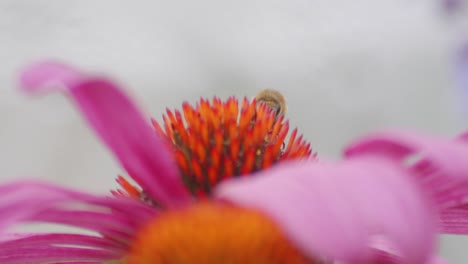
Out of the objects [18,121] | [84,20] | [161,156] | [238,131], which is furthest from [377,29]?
[161,156]

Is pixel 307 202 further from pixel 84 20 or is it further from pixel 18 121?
pixel 18 121

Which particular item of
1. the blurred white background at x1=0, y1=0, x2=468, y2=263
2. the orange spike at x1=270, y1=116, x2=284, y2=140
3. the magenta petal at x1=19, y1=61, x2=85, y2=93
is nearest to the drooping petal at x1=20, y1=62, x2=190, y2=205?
the magenta petal at x1=19, y1=61, x2=85, y2=93

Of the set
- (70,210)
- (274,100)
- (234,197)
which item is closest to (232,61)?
(274,100)

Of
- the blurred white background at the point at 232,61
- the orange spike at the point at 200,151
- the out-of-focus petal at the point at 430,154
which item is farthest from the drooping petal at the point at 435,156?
the blurred white background at the point at 232,61

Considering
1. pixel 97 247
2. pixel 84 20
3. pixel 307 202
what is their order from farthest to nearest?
pixel 84 20, pixel 97 247, pixel 307 202

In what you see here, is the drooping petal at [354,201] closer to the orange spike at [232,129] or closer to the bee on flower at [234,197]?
the bee on flower at [234,197]

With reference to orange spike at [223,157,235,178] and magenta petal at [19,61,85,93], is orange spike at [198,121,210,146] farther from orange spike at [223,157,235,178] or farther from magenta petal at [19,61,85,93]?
magenta petal at [19,61,85,93]

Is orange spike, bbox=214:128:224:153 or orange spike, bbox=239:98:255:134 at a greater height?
orange spike, bbox=239:98:255:134

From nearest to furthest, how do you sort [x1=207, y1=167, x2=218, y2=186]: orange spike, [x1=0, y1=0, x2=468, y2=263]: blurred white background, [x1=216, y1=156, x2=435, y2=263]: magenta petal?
1. [x1=216, y1=156, x2=435, y2=263]: magenta petal
2. [x1=207, y1=167, x2=218, y2=186]: orange spike
3. [x1=0, y1=0, x2=468, y2=263]: blurred white background
